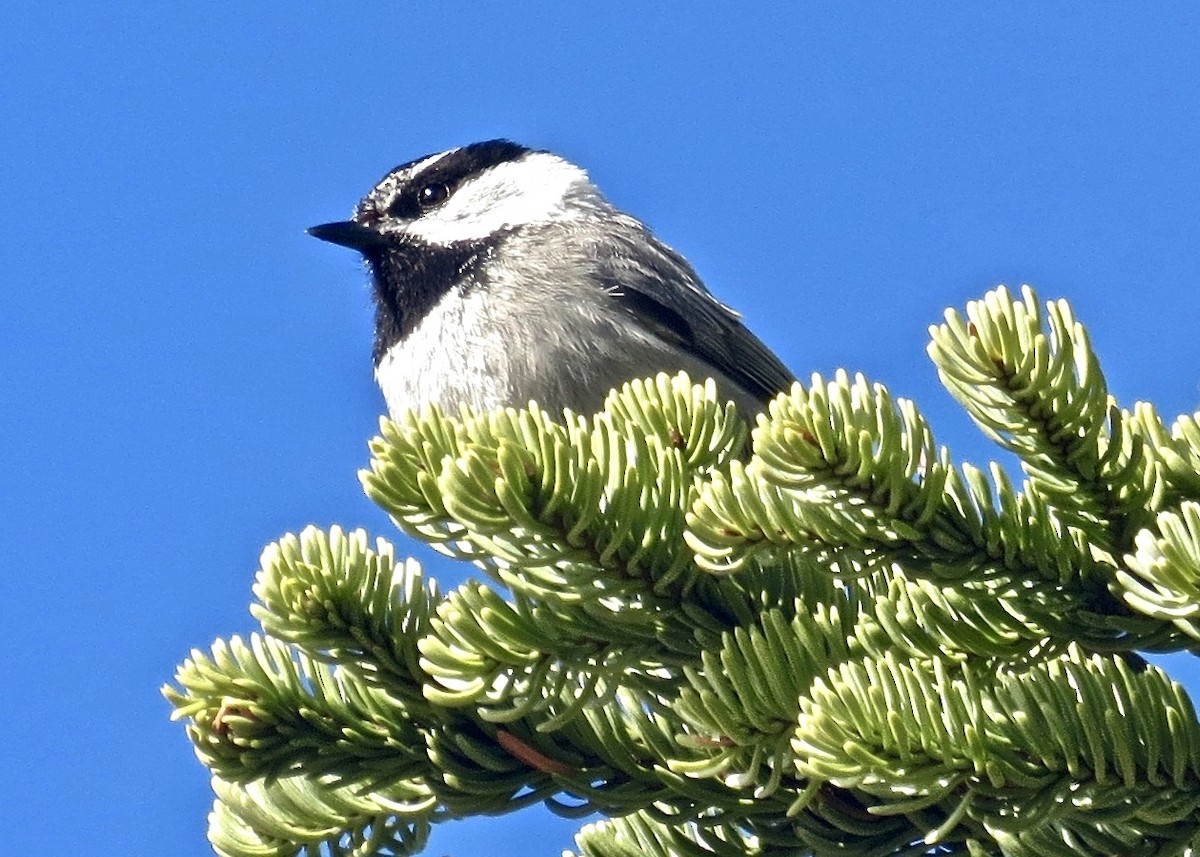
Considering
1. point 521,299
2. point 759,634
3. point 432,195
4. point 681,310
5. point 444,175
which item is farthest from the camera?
point 444,175

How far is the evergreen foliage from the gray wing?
286 cm

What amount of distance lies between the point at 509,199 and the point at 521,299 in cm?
110

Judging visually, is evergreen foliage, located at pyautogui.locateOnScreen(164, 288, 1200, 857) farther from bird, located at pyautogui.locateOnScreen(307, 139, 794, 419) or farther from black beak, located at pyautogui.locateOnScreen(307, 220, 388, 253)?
black beak, located at pyautogui.locateOnScreen(307, 220, 388, 253)

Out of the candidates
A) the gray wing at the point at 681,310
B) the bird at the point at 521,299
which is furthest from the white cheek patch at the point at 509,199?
the gray wing at the point at 681,310

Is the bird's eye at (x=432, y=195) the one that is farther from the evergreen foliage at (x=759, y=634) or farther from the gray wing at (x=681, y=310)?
the evergreen foliage at (x=759, y=634)

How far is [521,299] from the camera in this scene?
441 centimetres

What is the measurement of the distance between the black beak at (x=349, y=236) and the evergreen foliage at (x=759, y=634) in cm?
318

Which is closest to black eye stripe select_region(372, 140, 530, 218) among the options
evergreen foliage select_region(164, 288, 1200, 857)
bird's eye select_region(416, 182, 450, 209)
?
bird's eye select_region(416, 182, 450, 209)

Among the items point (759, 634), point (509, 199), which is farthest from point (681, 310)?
point (759, 634)

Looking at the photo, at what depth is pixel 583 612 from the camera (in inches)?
68.7

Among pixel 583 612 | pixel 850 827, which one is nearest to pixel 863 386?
pixel 583 612

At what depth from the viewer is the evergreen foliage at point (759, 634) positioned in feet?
4.81

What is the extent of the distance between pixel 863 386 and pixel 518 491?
15.5 inches

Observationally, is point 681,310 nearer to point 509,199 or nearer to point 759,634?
point 509,199
